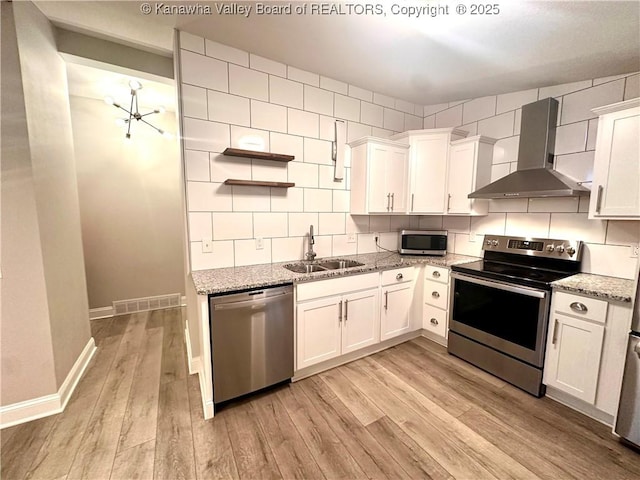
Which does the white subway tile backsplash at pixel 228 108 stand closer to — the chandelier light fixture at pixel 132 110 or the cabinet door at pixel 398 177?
the chandelier light fixture at pixel 132 110

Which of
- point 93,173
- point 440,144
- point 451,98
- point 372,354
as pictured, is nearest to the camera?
point 372,354

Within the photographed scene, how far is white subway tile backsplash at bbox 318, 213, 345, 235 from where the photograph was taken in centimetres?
277

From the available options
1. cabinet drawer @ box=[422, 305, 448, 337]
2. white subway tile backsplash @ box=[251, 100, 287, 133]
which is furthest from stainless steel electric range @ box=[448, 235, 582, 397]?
white subway tile backsplash @ box=[251, 100, 287, 133]

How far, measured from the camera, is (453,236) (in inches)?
125

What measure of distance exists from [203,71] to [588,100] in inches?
123

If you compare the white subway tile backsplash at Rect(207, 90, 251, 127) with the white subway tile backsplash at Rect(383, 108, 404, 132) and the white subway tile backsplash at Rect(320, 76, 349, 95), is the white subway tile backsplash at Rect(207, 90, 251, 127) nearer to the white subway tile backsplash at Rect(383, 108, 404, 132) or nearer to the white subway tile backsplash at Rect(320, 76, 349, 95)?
the white subway tile backsplash at Rect(320, 76, 349, 95)

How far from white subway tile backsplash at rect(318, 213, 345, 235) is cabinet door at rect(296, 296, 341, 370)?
0.81m

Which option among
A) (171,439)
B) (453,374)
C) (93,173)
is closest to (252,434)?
(171,439)

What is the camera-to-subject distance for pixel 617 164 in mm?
1846

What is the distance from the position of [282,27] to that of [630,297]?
2.82 metres

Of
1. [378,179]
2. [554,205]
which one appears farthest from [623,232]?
[378,179]

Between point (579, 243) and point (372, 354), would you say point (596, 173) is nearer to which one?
point (579, 243)

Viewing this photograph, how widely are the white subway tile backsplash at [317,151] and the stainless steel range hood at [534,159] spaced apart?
4.76ft

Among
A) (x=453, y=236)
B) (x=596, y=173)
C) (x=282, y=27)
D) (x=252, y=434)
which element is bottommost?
(x=252, y=434)
